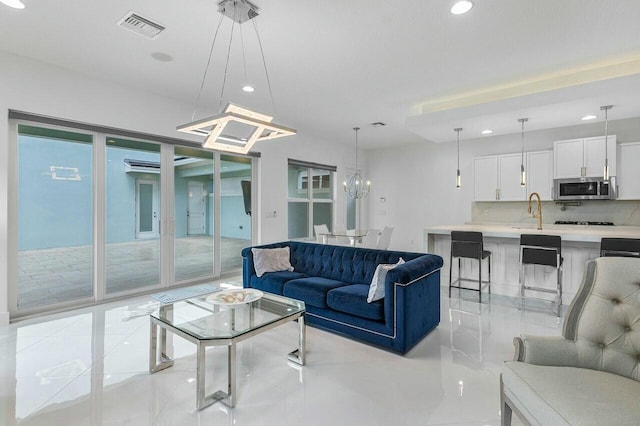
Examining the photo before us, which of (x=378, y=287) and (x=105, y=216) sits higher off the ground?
(x=105, y=216)

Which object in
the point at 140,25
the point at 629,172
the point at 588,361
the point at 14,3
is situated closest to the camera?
the point at 588,361

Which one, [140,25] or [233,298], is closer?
[233,298]

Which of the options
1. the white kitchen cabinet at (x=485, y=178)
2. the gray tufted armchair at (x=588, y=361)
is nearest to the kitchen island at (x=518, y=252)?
the white kitchen cabinet at (x=485, y=178)

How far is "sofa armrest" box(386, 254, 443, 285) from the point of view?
113 inches

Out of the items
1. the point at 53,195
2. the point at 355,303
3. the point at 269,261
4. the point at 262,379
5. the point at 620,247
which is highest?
the point at 53,195

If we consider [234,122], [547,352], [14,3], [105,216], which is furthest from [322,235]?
[14,3]

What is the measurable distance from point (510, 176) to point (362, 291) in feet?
15.0

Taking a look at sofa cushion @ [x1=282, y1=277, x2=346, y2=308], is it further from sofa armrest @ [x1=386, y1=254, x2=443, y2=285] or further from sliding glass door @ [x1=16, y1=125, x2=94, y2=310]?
sliding glass door @ [x1=16, y1=125, x2=94, y2=310]

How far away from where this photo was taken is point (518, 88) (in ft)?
14.8

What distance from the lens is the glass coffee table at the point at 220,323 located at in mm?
2154

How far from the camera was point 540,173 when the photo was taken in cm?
585

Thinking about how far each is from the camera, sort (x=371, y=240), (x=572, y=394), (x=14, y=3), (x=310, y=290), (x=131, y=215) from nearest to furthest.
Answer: (x=572, y=394)
(x=14, y=3)
(x=310, y=290)
(x=131, y=215)
(x=371, y=240)

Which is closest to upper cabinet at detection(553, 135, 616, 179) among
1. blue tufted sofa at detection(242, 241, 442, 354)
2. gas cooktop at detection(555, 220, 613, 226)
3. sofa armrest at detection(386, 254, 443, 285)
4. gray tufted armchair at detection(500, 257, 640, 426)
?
gas cooktop at detection(555, 220, 613, 226)

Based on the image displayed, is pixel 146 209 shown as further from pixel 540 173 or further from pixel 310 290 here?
pixel 540 173
